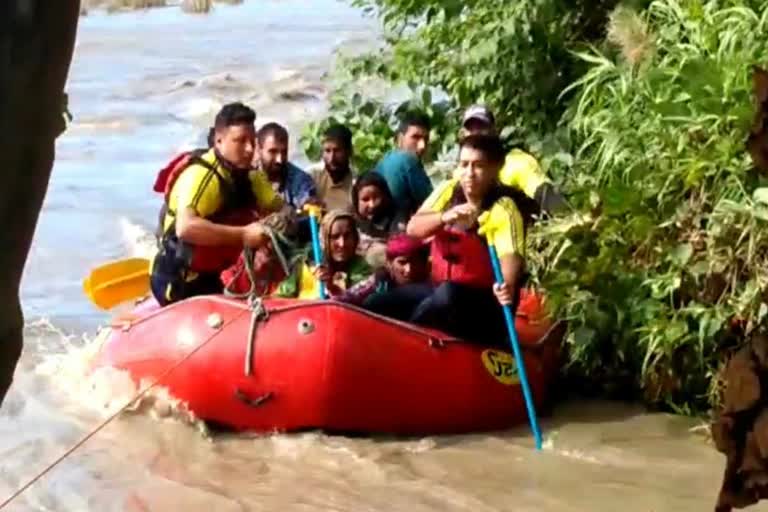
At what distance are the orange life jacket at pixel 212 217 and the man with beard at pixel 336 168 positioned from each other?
2.61 ft

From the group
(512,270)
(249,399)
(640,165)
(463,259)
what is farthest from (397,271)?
(640,165)

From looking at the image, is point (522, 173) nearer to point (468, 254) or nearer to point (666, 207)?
point (468, 254)

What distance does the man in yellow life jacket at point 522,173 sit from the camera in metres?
6.25

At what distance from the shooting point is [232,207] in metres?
6.33

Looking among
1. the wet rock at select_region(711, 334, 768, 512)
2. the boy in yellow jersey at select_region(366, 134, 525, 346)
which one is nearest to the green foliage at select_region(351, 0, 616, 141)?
the boy in yellow jersey at select_region(366, 134, 525, 346)

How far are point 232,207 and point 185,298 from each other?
433 mm

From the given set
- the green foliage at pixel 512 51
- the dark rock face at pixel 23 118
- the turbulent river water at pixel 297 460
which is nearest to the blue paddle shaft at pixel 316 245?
the turbulent river water at pixel 297 460

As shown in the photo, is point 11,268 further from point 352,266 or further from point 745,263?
point 352,266

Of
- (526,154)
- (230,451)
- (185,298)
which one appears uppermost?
(526,154)

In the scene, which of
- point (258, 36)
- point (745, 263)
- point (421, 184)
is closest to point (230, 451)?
point (421, 184)

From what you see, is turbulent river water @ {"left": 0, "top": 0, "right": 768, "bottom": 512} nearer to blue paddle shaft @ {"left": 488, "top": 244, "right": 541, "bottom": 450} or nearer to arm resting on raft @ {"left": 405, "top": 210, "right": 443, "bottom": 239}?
blue paddle shaft @ {"left": 488, "top": 244, "right": 541, "bottom": 450}

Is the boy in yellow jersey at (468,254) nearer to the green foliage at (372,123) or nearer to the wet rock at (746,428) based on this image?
the green foliage at (372,123)

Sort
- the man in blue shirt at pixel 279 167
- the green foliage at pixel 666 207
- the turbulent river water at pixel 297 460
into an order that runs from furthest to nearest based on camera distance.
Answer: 1. the man in blue shirt at pixel 279 167
2. the turbulent river water at pixel 297 460
3. the green foliage at pixel 666 207

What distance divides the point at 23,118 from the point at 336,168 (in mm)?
6378
